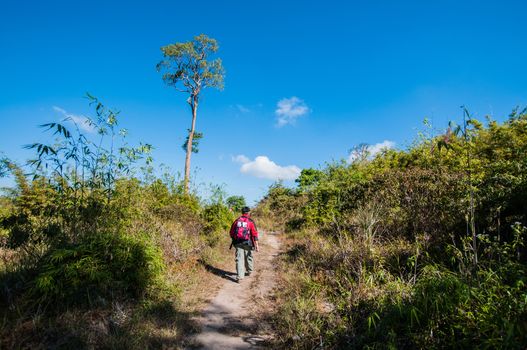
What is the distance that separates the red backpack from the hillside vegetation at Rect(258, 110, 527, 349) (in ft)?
4.73

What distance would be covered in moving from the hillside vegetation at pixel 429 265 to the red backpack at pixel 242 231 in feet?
4.73

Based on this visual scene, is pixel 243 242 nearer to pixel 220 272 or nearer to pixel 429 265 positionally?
pixel 220 272

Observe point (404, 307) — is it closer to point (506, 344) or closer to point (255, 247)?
point (506, 344)

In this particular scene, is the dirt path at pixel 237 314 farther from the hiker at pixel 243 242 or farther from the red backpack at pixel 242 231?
the red backpack at pixel 242 231

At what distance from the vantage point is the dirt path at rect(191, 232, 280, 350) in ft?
14.6

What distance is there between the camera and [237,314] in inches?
219

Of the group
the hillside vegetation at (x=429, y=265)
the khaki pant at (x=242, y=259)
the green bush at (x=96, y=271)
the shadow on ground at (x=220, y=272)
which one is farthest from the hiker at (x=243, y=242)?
the green bush at (x=96, y=271)

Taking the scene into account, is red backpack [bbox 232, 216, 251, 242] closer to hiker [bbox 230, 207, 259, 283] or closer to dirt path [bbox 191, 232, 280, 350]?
hiker [bbox 230, 207, 259, 283]

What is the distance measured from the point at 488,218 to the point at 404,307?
11.2ft

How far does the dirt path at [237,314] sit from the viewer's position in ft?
14.6

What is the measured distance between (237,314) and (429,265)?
3553 millimetres

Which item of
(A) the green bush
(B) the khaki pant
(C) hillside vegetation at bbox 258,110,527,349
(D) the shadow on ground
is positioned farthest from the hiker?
(A) the green bush

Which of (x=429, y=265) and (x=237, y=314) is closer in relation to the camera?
(x=429, y=265)

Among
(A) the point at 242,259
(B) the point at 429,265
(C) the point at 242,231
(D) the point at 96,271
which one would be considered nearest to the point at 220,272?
(A) the point at 242,259
